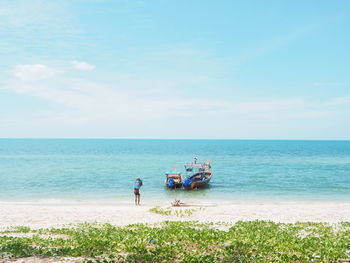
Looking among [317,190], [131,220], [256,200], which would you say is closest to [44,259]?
[131,220]

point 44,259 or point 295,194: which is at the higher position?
point 44,259

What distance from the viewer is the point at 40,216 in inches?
870

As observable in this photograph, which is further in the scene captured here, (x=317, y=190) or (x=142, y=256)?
(x=317, y=190)

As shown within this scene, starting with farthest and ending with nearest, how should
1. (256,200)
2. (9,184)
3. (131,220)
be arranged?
(9,184) < (256,200) < (131,220)

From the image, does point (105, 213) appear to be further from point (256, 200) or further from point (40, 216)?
point (256, 200)

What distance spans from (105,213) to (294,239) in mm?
15055

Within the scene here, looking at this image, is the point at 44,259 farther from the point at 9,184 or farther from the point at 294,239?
the point at 9,184

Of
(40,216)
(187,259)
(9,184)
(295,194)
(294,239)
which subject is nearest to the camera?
(187,259)

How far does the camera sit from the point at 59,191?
41469 mm

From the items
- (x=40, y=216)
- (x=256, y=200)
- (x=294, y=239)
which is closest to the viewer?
(x=294, y=239)

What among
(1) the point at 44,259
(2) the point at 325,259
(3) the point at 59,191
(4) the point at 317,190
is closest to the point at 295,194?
(4) the point at 317,190

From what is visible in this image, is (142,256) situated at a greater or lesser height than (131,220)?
greater

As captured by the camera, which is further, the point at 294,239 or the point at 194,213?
the point at 194,213

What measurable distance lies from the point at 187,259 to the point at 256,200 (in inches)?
1117
